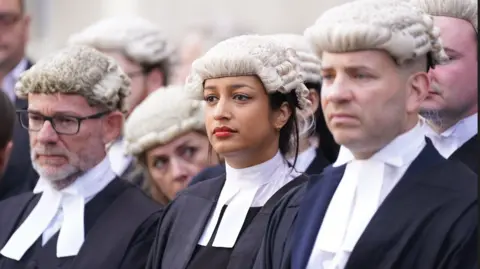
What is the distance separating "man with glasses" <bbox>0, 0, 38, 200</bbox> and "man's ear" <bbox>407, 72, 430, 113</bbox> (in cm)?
296

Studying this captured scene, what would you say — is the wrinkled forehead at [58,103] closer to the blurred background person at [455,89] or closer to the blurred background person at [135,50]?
the blurred background person at [455,89]

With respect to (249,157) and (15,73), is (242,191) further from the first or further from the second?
(15,73)

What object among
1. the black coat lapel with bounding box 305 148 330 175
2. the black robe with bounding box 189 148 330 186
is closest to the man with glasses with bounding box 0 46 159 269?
the black robe with bounding box 189 148 330 186

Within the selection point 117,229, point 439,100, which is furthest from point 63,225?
point 439,100

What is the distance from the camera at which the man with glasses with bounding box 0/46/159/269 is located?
6.68 m

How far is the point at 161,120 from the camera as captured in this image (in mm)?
7781

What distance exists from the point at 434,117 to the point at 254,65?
29.1 inches

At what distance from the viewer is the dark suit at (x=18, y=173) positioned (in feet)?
26.0

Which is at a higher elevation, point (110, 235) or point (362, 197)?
point (362, 197)

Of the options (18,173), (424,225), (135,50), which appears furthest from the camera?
(135,50)

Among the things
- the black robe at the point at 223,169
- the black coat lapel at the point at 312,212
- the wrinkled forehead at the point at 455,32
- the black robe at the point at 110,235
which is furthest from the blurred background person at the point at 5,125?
the wrinkled forehead at the point at 455,32

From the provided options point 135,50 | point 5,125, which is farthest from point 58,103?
point 135,50

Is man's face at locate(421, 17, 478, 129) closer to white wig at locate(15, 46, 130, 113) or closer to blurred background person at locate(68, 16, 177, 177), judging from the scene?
white wig at locate(15, 46, 130, 113)

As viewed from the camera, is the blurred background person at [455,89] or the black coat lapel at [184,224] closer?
the black coat lapel at [184,224]
